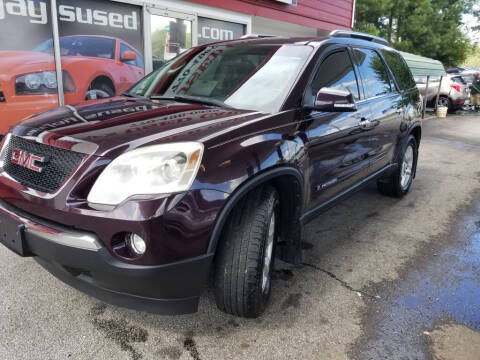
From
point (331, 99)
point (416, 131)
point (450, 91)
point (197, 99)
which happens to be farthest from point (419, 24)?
point (197, 99)

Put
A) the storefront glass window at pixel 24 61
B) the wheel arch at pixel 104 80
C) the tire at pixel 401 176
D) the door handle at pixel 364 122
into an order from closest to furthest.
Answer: the door handle at pixel 364 122, the tire at pixel 401 176, the storefront glass window at pixel 24 61, the wheel arch at pixel 104 80

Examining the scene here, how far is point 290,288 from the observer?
116 inches

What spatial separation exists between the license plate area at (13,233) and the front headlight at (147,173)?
0.47 meters

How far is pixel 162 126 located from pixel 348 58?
1932mm

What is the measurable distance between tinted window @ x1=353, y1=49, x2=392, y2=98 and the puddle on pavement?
5.02 ft

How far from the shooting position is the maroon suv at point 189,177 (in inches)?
76.8

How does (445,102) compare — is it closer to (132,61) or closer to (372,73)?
(132,61)

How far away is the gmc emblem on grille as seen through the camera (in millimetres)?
2207

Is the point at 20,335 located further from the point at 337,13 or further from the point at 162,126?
the point at 337,13

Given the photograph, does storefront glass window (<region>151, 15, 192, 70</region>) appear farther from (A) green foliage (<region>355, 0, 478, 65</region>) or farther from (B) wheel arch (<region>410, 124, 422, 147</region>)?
(A) green foliage (<region>355, 0, 478, 65</region>)

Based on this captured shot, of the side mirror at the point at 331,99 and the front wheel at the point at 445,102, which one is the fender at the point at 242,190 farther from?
the front wheel at the point at 445,102

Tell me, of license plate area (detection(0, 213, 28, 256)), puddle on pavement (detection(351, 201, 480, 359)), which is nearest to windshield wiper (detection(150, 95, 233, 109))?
license plate area (detection(0, 213, 28, 256))

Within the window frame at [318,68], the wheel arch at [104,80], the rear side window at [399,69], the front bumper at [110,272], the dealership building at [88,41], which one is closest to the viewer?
the front bumper at [110,272]

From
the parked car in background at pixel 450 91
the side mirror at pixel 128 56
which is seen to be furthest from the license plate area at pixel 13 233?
the parked car in background at pixel 450 91
